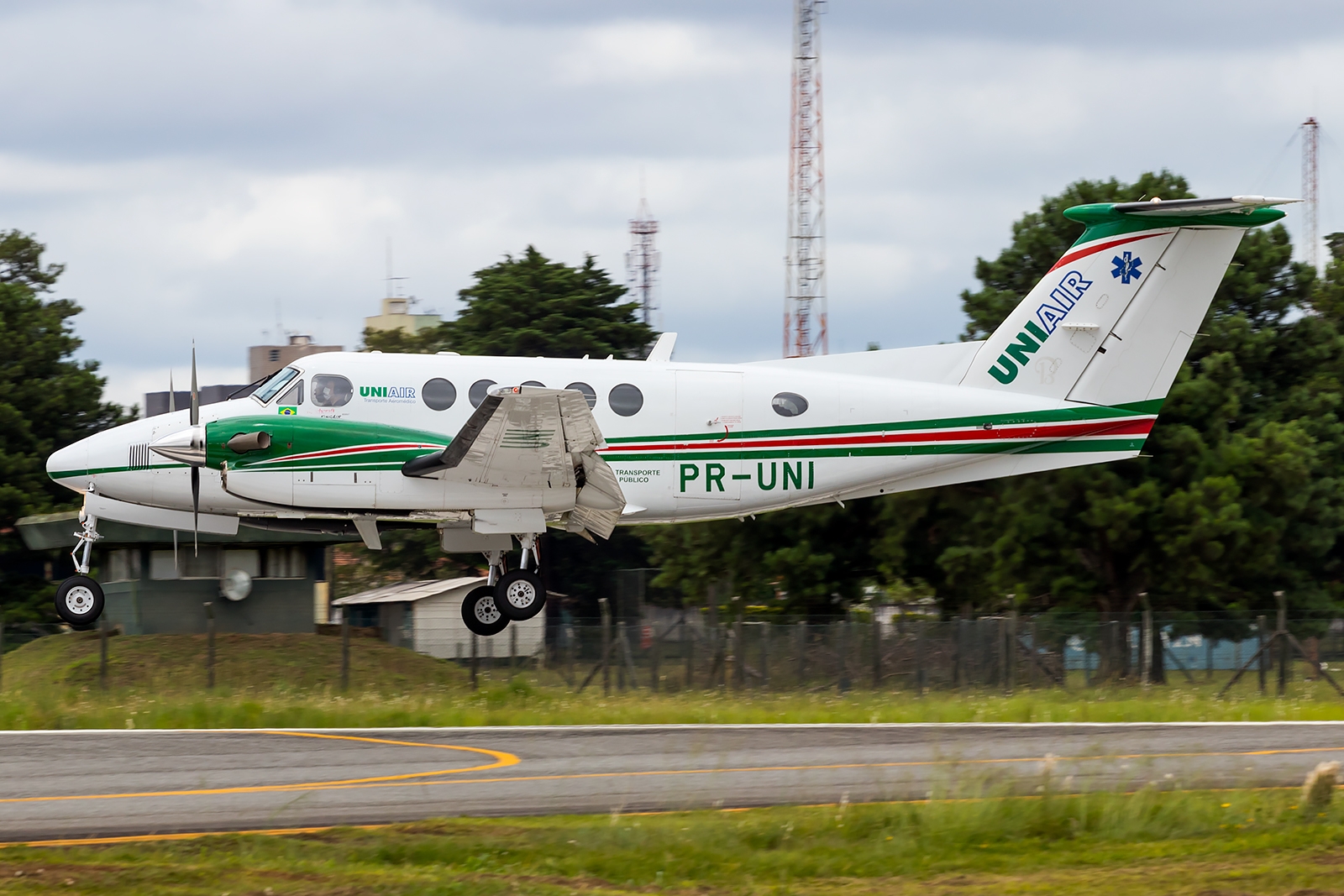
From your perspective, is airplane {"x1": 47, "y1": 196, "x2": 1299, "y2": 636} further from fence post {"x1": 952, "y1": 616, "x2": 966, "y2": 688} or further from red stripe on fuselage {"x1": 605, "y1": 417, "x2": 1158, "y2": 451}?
fence post {"x1": 952, "y1": 616, "x2": 966, "y2": 688}

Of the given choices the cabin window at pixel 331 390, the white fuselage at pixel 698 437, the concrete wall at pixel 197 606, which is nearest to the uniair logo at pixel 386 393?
the white fuselage at pixel 698 437

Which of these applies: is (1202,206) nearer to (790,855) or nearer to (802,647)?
(802,647)

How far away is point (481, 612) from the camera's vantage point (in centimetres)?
2136

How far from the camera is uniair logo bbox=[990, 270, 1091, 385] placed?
21141mm

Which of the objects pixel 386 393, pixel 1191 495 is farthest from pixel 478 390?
pixel 1191 495

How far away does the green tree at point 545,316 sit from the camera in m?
43.3

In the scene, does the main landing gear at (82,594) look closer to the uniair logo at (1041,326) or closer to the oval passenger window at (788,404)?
the oval passenger window at (788,404)

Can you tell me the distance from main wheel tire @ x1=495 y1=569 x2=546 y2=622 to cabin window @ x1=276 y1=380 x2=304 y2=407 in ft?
12.4

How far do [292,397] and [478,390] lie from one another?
247 centimetres

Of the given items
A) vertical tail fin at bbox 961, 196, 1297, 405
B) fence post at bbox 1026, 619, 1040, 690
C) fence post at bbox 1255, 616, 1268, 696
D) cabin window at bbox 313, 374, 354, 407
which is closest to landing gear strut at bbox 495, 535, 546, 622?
cabin window at bbox 313, 374, 354, 407

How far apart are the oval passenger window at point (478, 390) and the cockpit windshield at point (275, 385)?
2341mm

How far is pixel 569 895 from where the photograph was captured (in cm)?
909

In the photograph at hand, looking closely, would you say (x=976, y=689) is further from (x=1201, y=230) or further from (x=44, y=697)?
(x=44, y=697)

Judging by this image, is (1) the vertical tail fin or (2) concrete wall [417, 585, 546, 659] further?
(2) concrete wall [417, 585, 546, 659]
